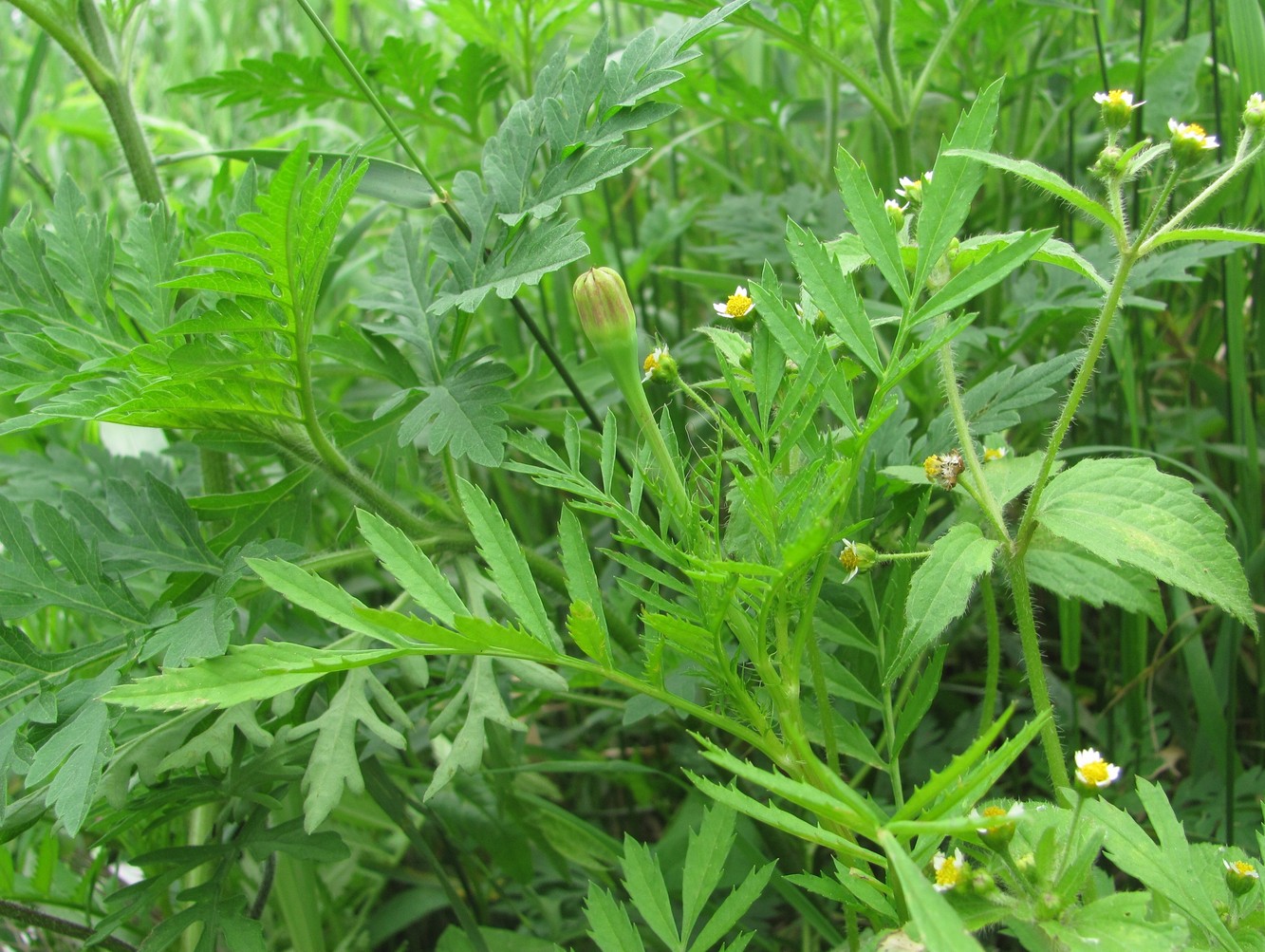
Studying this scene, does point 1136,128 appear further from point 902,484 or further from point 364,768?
point 364,768

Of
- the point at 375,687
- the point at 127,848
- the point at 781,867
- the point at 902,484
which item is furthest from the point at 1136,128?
the point at 127,848

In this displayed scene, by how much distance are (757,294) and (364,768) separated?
0.61 m

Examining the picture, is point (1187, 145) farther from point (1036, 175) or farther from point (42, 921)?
point (42, 921)

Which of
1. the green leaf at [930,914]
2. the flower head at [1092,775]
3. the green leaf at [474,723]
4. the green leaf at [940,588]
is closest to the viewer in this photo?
the green leaf at [930,914]

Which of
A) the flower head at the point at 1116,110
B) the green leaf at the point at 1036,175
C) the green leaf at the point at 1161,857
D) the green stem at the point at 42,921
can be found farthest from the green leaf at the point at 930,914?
the green stem at the point at 42,921

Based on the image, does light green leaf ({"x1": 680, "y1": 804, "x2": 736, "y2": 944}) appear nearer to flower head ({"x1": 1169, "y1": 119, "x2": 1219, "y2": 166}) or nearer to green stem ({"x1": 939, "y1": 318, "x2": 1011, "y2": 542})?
green stem ({"x1": 939, "y1": 318, "x2": 1011, "y2": 542})

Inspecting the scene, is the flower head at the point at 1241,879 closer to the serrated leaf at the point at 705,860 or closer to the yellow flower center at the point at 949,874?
the yellow flower center at the point at 949,874

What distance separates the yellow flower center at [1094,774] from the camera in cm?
58

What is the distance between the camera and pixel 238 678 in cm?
64

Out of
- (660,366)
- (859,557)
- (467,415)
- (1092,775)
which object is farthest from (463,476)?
(1092,775)

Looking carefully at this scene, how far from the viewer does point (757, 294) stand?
0.68 m

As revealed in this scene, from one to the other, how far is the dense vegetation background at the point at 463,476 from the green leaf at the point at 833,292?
0.52 ft

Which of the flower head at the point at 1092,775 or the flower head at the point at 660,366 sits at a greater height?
the flower head at the point at 660,366

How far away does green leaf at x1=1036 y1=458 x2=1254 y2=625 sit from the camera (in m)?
0.68
